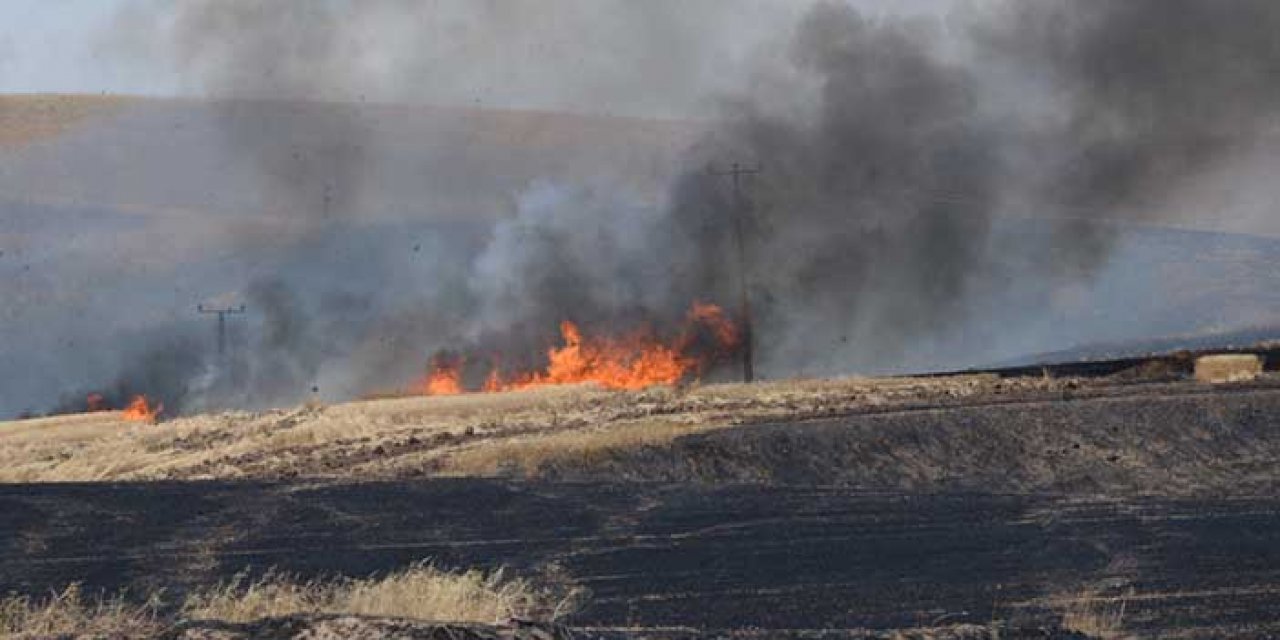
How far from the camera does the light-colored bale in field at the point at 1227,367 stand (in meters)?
45.3

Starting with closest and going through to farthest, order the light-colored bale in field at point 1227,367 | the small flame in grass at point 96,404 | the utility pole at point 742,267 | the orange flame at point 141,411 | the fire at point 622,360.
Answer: the light-colored bale in field at point 1227,367, the orange flame at point 141,411, the fire at point 622,360, the utility pole at point 742,267, the small flame in grass at point 96,404

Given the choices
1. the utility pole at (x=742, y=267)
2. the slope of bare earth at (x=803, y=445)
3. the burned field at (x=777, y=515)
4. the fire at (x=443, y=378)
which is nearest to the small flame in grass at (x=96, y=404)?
the fire at (x=443, y=378)

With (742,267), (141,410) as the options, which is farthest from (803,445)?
(141,410)

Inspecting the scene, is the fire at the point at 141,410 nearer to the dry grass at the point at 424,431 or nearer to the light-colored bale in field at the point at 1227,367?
the dry grass at the point at 424,431

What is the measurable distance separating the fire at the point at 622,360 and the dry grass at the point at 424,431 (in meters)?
6.02

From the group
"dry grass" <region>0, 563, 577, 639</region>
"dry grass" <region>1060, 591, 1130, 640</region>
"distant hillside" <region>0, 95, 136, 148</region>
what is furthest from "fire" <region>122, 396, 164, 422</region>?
"distant hillside" <region>0, 95, 136, 148</region>

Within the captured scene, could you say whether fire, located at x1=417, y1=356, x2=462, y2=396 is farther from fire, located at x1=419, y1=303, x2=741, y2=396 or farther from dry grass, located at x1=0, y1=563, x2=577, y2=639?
dry grass, located at x1=0, y1=563, x2=577, y2=639

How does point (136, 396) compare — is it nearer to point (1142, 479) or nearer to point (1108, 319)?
point (1142, 479)

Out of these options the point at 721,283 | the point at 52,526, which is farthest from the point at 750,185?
the point at 52,526

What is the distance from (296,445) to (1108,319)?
205 feet

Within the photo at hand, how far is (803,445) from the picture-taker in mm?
33125

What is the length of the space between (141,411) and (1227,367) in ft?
115

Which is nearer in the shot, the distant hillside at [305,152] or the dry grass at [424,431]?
the dry grass at [424,431]

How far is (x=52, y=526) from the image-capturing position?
25.2 m
